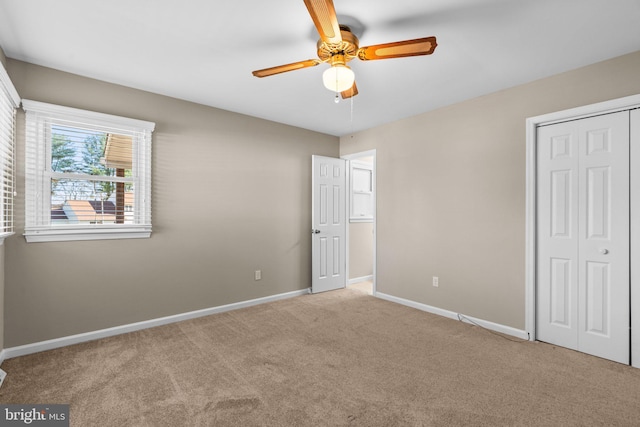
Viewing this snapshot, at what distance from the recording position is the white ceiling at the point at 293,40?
195cm

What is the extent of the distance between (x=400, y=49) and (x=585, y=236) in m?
2.33

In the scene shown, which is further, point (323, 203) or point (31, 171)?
point (323, 203)

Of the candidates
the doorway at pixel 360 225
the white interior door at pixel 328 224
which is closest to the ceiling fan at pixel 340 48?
the white interior door at pixel 328 224

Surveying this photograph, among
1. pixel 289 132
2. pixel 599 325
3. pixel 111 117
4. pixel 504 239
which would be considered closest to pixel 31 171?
pixel 111 117

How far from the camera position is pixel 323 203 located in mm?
4762

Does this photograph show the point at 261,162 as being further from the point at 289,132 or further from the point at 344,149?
the point at 344,149

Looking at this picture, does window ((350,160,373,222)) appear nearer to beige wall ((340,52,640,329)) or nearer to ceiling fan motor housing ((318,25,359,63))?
beige wall ((340,52,640,329))

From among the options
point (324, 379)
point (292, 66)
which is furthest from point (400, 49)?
point (324, 379)

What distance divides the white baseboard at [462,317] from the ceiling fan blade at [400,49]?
2767mm

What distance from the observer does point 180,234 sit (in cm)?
350

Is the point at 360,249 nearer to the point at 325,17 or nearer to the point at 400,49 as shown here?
the point at 400,49

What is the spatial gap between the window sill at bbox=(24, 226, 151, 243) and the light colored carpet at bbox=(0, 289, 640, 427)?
97 cm

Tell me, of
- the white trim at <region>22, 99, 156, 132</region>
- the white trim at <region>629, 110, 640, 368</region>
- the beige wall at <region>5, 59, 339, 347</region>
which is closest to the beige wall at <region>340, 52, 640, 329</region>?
the white trim at <region>629, 110, 640, 368</region>

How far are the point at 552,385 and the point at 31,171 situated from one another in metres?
4.42
